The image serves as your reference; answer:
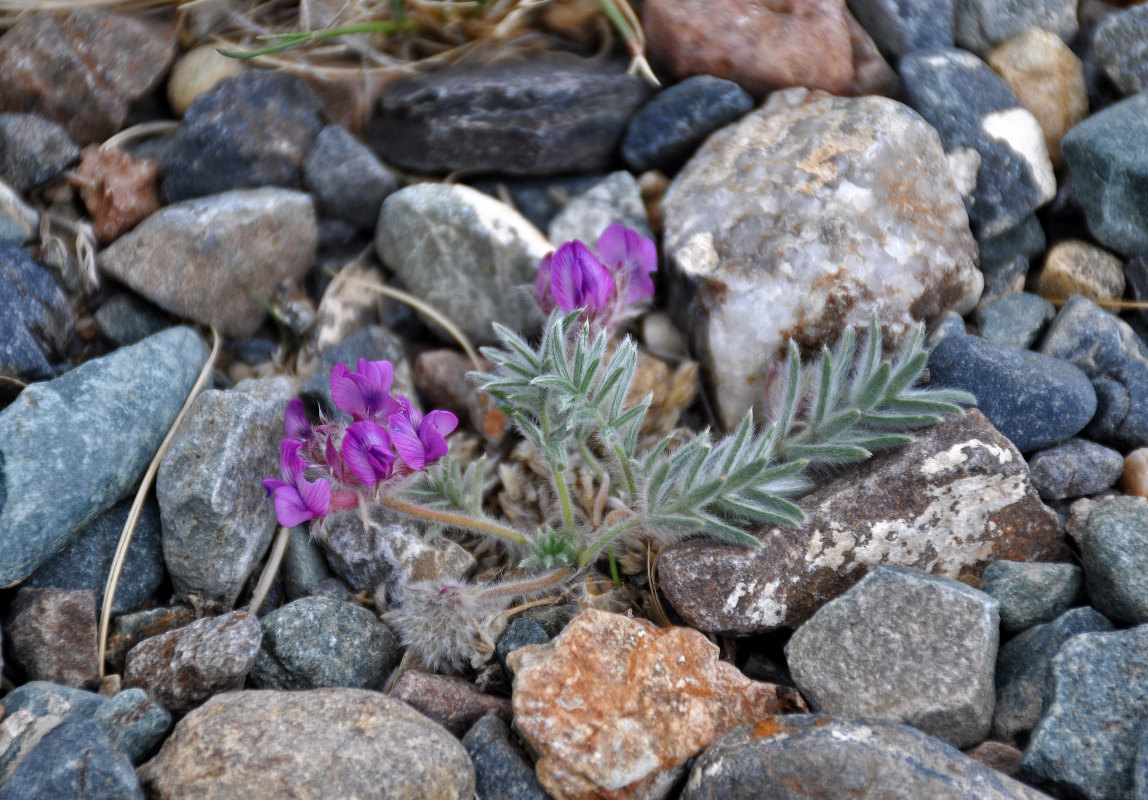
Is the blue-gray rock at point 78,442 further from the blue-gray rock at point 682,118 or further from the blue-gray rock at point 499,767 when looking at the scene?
the blue-gray rock at point 682,118

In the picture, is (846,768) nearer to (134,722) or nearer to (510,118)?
(134,722)

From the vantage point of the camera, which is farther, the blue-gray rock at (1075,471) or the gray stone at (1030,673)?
the blue-gray rock at (1075,471)

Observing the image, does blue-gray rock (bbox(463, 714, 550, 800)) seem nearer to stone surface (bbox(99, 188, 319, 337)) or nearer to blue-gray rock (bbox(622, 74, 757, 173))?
stone surface (bbox(99, 188, 319, 337))

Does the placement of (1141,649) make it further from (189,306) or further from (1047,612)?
(189,306)

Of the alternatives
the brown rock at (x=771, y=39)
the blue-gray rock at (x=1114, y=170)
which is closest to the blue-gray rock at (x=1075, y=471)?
the blue-gray rock at (x=1114, y=170)

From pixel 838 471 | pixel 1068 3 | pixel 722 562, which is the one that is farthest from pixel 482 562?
pixel 1068 3

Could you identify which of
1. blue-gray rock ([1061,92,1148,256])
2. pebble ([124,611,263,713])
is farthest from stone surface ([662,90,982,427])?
pebble ([124,611,263,713])
